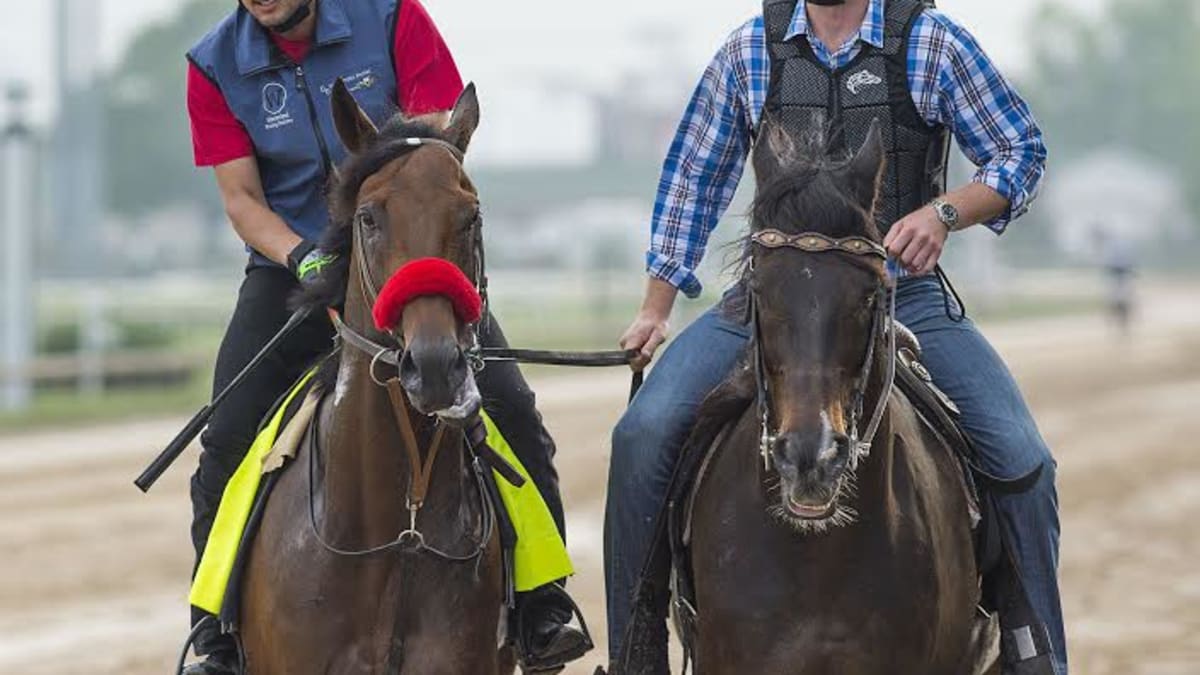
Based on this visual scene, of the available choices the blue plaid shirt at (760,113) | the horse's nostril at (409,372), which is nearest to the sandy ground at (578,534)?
the blue plaid shirt at (760,113)

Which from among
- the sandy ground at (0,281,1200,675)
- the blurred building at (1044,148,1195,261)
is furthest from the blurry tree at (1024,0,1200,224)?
the sandy ground at (0,281,1200,675)

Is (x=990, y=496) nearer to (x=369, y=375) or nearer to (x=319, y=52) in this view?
(x=369, y=375)

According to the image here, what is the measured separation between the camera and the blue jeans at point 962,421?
6.19m

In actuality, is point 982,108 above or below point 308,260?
above

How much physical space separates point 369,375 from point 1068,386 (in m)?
24.2

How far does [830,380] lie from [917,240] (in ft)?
2.58

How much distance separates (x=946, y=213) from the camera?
19.2ft

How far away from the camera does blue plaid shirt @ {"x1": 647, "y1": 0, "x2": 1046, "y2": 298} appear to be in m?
6.19

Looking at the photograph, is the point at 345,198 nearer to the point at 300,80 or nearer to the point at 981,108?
the point at 300,80

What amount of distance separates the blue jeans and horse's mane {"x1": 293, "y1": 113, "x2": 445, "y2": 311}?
104cm

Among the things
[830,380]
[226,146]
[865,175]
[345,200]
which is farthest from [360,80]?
[830,380]

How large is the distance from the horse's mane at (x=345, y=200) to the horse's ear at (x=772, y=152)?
103 cm

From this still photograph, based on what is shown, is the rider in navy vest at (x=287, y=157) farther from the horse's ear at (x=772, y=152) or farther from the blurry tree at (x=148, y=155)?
the blurry tree at (x=148, y=155)

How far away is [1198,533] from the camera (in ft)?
52.5
